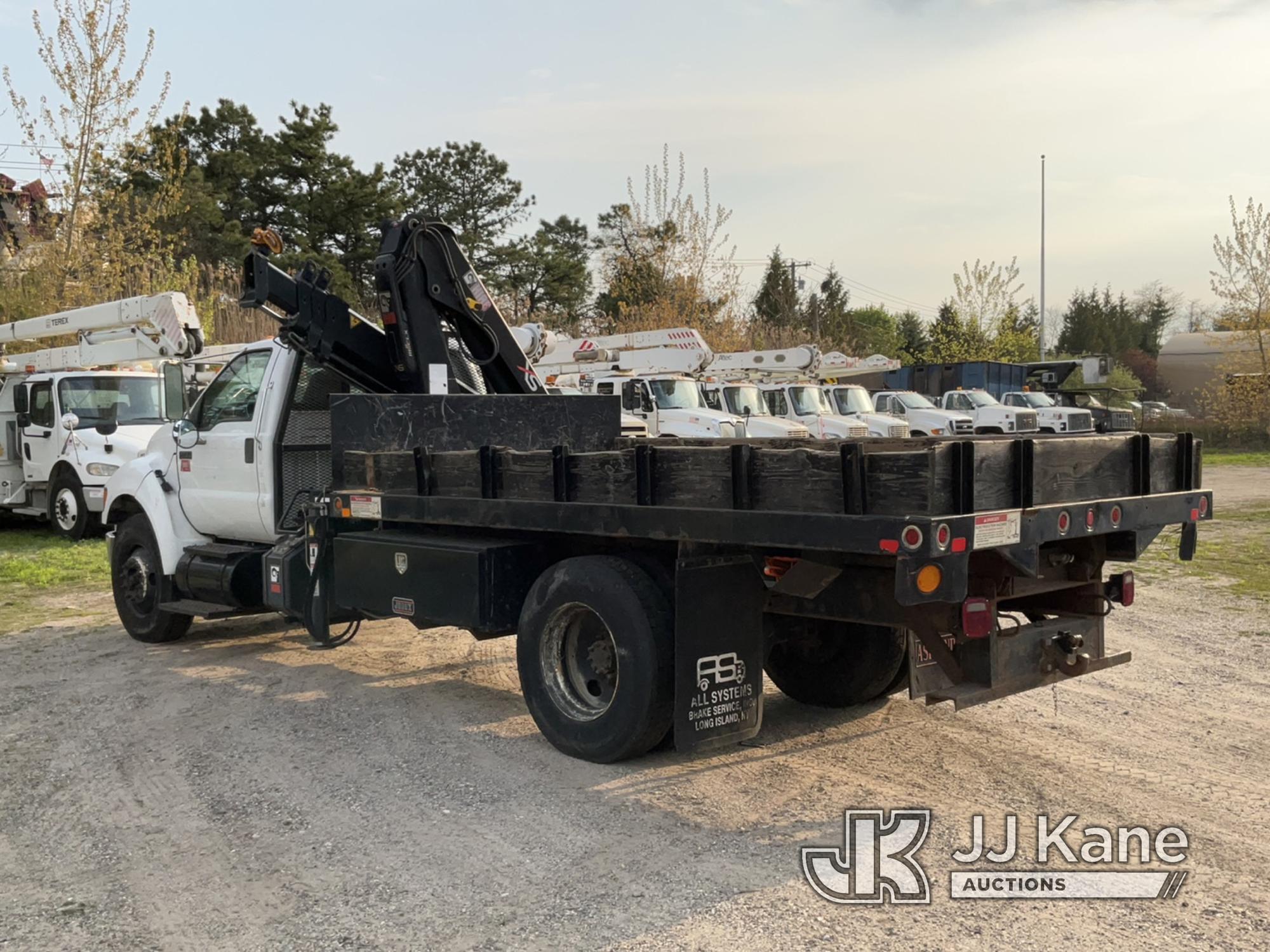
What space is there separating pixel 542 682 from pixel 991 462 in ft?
8.55

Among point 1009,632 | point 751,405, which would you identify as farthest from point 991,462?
point 751,405

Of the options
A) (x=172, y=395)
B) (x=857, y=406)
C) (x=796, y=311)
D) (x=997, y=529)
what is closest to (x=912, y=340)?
(x=796, y=311)

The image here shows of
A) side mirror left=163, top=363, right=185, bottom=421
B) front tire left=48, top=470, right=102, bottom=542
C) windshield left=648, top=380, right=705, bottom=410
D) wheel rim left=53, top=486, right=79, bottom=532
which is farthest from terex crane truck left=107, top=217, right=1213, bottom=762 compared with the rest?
windshield left=648, top=380, right=705, bottom=410

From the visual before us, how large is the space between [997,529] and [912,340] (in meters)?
65.3

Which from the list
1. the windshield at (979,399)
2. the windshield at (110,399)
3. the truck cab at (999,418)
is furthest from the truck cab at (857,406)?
the windshield at (110,399)

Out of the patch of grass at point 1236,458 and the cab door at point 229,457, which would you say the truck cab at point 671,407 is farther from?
the patch of grass at point 1236,458

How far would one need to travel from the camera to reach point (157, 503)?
8.79m

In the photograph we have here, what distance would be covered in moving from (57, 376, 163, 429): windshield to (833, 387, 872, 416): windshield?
15.6 metres

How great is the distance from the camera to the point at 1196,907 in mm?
3895

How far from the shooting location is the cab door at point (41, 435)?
1605 cm

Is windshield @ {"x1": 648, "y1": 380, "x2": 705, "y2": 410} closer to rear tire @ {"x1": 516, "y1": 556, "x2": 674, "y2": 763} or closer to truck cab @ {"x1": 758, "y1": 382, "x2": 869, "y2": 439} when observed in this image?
truck cab @ {"x1": 758, "y1": 382, "x2": 869, "y2": 439}

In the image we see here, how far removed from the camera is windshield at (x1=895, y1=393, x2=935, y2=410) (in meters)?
30.2

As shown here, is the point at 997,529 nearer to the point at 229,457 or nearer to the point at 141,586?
the point at 229,457

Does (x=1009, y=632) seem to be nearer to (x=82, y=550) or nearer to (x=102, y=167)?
(x=82, y=550)
